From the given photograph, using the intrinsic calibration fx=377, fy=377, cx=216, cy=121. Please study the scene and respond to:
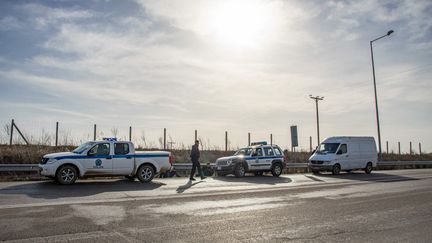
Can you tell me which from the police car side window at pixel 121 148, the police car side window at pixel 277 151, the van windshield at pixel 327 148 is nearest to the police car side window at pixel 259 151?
the police car side window at pixel 277 151

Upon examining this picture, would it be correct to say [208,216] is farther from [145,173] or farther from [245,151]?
[245,151]

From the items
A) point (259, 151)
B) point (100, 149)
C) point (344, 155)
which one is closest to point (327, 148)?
point (344, 155)

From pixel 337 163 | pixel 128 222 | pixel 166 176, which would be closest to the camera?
pixel 128 222

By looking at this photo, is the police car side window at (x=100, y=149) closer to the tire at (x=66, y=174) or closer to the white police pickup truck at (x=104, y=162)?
the white police pickup truck at (x=104, y=162)

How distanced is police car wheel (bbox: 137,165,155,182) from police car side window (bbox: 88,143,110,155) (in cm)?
161

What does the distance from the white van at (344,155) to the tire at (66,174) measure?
48.6 ft

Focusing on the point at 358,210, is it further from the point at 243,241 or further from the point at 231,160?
the point at 231,160

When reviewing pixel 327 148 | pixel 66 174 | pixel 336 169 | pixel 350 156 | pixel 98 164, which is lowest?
pixel 336 169

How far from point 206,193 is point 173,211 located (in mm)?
3635

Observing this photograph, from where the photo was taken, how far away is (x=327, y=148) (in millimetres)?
24109

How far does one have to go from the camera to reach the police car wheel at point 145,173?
15789 mm

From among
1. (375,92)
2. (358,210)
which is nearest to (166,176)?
(358,210)

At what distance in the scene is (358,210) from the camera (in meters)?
9.19

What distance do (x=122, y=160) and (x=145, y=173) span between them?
114 centimetres
